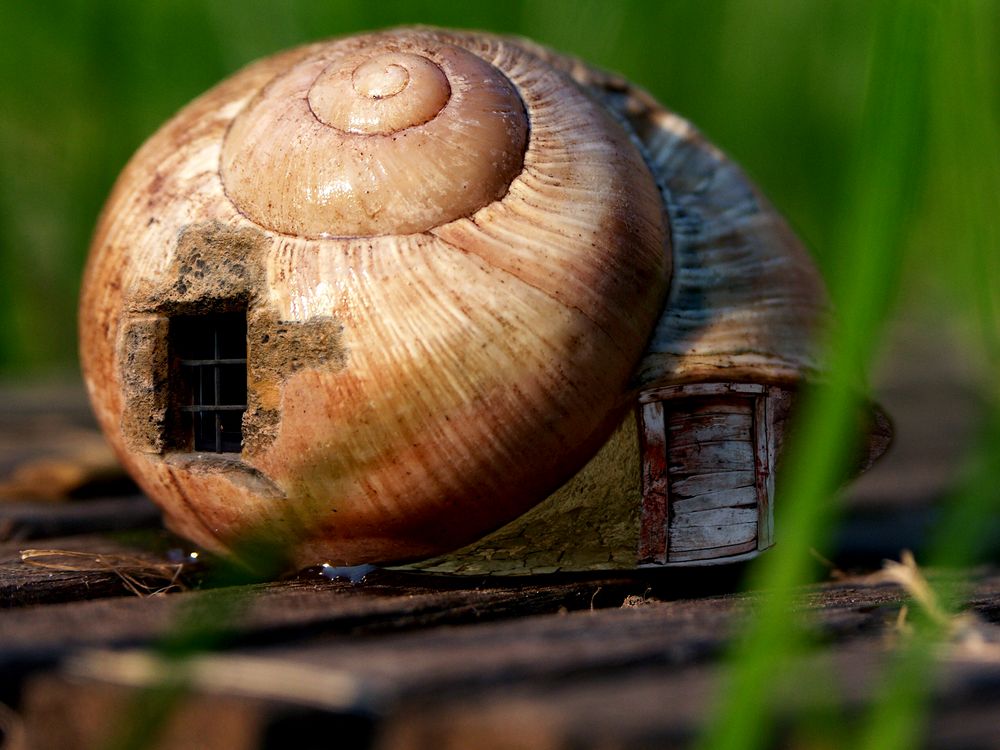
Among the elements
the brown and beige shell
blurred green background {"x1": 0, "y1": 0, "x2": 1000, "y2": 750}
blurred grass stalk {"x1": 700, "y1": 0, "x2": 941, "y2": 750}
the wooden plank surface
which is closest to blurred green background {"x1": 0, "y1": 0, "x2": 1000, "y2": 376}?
blurred green background {"x1": 0, "y1": 0, "x2": 1000, "y2": 750}

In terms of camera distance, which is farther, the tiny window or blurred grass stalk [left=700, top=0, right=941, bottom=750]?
the tiny window

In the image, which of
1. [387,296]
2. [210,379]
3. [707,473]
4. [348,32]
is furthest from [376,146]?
[348,32]

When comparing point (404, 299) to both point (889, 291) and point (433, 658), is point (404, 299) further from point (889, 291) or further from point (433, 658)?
point (889, 291)

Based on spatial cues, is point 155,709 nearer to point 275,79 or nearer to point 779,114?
point 275,79

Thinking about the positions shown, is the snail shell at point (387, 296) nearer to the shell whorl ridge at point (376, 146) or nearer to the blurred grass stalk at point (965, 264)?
the shell whorl ridge at point (376, 146)

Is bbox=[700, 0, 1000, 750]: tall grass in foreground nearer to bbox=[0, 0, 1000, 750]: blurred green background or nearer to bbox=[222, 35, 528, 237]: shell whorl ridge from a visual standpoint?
bbox=[222, 35, 528, 237]: shell whorl ridge

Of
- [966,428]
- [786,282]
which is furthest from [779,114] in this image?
[786,282]

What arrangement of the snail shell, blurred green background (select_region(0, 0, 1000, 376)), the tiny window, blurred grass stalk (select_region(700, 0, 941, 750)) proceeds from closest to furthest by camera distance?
blurred grass stalk (select_region(700, 0, 941, 750))
the snail shell
the tiny window
blurred green background (select_region(0, 0, 1000, 376))
